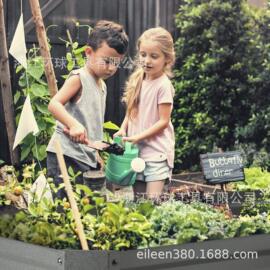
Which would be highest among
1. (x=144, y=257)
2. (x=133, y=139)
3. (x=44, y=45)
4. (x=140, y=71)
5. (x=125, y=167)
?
(x=44, y=45)

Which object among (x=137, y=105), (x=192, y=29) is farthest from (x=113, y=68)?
(x=192, y=29)

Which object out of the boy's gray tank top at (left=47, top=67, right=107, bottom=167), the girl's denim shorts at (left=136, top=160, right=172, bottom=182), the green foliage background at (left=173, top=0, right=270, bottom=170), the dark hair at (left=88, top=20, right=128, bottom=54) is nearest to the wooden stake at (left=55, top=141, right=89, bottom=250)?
the boy's gray tank top at (left=47, top=67, right=107, bottom=167)

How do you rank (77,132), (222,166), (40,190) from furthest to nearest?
(222,166)
(40,190)
(77,132)

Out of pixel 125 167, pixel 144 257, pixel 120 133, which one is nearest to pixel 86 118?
pixel 120 133

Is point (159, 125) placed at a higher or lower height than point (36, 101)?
lower

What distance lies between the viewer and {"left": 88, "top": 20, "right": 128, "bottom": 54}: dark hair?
16.2 ft

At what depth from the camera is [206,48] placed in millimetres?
5367

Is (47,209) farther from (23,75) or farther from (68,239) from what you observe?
(23,75)

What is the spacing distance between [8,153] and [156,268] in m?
0.97

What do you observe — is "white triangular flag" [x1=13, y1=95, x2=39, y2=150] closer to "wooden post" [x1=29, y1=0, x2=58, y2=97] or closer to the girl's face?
"wooden post" [x1=29, y1=0, x2=58, y2=97]

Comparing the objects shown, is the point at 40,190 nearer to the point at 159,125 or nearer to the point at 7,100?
the point at 7,100

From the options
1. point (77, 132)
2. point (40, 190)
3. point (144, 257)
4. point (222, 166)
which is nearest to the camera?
point (144, 257)

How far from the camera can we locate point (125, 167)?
195 inches

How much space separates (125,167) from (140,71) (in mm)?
473
